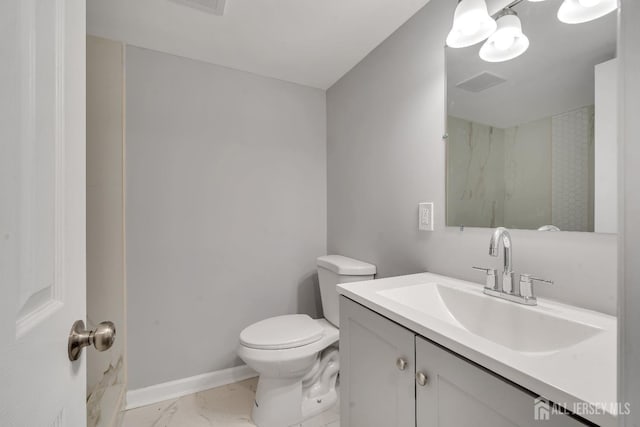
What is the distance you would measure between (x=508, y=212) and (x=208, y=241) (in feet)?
5.32

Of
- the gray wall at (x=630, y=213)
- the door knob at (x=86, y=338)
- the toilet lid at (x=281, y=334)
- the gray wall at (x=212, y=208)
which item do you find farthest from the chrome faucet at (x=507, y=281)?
the gray wall at (x=212, y=208)

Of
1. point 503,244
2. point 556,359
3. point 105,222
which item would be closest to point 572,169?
point 503,244

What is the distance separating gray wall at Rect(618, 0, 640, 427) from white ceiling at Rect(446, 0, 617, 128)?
72 cm

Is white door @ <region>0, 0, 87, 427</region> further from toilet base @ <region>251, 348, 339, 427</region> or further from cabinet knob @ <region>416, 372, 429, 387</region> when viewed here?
toilet base @ <region>251, 348, 339, 427</region>

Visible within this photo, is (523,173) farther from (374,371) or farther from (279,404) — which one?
(279,404)

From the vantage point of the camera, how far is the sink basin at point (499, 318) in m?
0.71

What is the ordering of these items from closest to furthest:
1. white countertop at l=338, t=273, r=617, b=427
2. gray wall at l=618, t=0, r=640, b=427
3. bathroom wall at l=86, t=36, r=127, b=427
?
gray wall at l=618, t=0, r=640, b=427, white countertop at l=338, t=273, r=617, b=427, bathroom wall at l=86, t=36, r=127, b=427

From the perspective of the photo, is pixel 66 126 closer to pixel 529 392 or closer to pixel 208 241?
pixel 529 392

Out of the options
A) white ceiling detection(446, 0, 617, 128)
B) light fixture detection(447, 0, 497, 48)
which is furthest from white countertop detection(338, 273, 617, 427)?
light fixture detection(447, 0, 497, 48)

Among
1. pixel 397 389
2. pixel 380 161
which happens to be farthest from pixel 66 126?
pixel 380 161

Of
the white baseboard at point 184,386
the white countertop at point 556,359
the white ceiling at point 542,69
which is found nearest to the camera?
the white countertop at point 556,359

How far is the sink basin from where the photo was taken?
707mm

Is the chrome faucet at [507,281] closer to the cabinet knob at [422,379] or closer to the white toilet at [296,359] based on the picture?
the cabinet knob at [422,379]

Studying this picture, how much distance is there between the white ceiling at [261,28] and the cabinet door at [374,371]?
1.38 m
